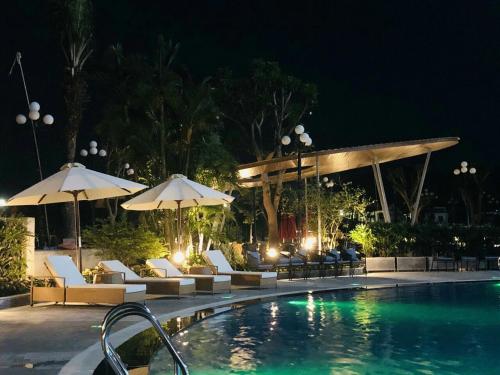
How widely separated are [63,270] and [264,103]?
23310mm

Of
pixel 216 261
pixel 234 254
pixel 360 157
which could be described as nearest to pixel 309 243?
pixel 234 254

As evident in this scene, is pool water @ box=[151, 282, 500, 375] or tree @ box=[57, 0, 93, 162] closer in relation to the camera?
pool water @ box=[151, 282, 500, 375]

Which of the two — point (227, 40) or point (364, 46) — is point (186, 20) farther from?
point (364, 46)

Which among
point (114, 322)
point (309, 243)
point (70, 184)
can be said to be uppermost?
point (70, 184)

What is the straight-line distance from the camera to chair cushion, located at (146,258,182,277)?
44.8 ft

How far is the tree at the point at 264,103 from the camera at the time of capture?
3369cm

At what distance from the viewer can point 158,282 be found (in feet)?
42.1

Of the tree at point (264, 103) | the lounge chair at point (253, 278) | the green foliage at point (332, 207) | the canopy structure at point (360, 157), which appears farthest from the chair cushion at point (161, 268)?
the tree at point (264, 103)

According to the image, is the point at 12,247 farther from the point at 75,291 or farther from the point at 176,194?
the point at 176,194

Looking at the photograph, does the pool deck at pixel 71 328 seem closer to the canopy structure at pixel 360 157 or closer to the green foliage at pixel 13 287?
the green foliage at pixel 13 287

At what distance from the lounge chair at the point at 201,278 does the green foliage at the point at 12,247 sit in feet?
8.36

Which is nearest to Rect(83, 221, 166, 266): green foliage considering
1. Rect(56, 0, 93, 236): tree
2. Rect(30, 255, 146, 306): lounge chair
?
Rect(30, 255, 146, 306): lounge chair

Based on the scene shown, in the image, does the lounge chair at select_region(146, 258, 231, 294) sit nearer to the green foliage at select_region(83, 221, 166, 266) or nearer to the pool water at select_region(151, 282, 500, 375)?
the pool water at select_region(151, 282, 500, 375)

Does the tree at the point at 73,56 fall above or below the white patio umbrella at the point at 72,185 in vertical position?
above
